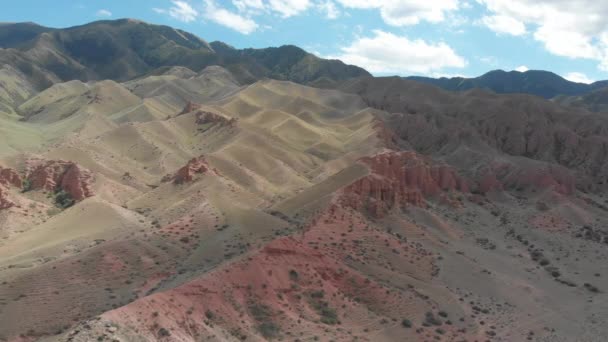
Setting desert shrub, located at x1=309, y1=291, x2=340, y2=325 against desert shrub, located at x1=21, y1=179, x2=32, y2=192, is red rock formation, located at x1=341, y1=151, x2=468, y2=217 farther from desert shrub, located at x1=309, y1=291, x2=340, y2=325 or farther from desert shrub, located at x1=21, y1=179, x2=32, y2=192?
desert shrub, located at x1=21, y1=179, x2=32, y2=192

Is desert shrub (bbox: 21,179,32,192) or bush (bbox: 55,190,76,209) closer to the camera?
bush (bbox: 55,190,76,209)

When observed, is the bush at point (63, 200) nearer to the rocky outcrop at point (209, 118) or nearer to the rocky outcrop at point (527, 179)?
the rocky outcrop at point (209, 118)

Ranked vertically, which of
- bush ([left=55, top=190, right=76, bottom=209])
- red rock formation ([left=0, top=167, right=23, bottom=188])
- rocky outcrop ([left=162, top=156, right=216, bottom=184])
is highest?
rocky outcrop ([left=162, top=156, right=216, bottom=184])

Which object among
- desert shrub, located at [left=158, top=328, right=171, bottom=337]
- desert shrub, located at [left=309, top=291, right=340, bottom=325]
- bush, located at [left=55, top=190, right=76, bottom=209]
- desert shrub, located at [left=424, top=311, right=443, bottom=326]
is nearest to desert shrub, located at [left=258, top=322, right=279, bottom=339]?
desert shrub, located at [left=309, top=291, right=340, bottom=325]

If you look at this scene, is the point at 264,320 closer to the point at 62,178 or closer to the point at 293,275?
the point at 293,275

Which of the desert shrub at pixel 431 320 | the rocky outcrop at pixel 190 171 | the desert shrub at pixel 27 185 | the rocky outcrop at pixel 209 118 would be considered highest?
the rocky outcrop at pixel 209 118

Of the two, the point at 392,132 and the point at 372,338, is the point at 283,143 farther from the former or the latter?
the point at 372,338

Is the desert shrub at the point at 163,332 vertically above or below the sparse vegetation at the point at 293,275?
below

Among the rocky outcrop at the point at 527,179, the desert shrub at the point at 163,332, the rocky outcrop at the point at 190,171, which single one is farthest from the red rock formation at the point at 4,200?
the rocky outcrop at the point at 527,179
